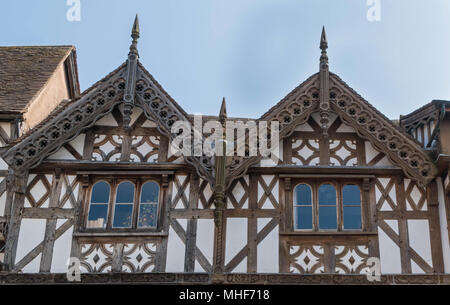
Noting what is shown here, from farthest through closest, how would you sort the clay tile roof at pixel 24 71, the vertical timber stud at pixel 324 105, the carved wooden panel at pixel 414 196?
the clay tile roof at pixel 24 71, the vertical timber stud at pixel 324 105, the carved wooden panel at pixel 414 196

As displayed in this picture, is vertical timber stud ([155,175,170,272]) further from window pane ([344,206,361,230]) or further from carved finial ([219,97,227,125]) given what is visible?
window pane ([344,206,361,230])

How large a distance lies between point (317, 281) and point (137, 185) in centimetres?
385

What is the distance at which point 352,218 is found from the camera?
587 inches

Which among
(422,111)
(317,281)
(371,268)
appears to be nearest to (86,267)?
(317,281)

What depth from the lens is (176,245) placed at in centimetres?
1452

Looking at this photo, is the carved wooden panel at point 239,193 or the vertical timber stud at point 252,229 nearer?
the vertical timber stud at point 252,229

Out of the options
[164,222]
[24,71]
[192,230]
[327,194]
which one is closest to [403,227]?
[327,194]

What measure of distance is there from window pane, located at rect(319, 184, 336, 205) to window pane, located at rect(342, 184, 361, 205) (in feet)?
0.67

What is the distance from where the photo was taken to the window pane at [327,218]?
14805 millimetres
